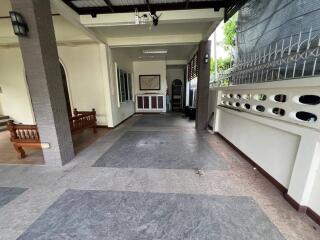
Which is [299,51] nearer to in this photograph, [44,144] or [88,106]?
[44,144]

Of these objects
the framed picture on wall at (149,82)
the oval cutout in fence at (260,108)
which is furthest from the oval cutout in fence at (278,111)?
the framed picture on wall at (149,82)

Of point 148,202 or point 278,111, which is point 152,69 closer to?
point 278,111

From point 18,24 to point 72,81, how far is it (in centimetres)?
300

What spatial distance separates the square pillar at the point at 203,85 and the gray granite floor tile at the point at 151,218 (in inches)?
126

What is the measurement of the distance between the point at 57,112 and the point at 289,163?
135 inches

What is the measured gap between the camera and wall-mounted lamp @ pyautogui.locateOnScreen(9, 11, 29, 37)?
2023 mm

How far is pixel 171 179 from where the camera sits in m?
2.17

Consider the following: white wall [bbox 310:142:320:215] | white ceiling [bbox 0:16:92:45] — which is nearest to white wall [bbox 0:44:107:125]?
white ceiling [bbox 0:16:92:45]

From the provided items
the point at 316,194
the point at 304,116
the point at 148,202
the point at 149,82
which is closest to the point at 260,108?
the point at 304,116

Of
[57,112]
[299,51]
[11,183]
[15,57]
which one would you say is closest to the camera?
[299,51]

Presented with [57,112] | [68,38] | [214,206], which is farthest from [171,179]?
[68,38]

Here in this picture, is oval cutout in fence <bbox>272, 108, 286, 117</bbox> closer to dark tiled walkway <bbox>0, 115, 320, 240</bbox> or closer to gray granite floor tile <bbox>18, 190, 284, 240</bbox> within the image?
dark tiled walkway <bbox>0, 115, 320, 240</bbox>

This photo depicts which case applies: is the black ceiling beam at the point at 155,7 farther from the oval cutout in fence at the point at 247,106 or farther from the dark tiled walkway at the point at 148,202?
the dark tiled walkway at the point at 148,202

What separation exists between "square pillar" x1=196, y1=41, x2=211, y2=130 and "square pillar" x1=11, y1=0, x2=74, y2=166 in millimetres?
3622
